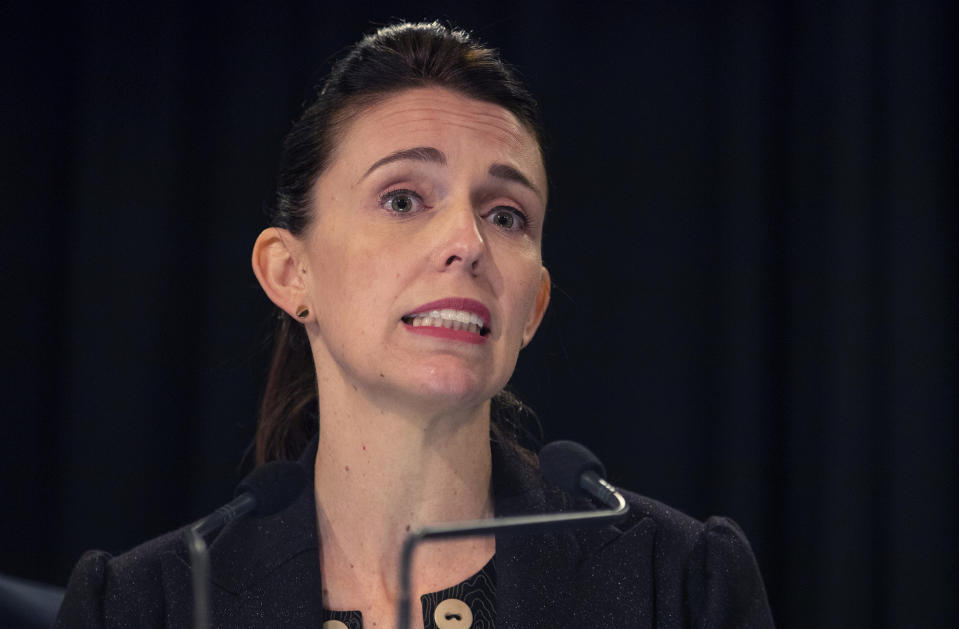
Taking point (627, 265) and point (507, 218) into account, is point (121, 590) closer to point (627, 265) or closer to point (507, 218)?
point (507, 218)

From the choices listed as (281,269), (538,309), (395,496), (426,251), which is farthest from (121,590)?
(538,309)

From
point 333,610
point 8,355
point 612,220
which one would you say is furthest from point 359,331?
point 8,355

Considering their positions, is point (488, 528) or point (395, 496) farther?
point (395, 496)

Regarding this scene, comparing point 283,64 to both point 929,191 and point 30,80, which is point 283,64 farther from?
point 929,191

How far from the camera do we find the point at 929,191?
2.34 meters

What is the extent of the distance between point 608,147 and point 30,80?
1.34m

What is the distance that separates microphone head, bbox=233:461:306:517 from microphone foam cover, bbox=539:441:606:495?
11.1 inches

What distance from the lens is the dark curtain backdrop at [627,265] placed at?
2.32 metres

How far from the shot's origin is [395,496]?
146 cm

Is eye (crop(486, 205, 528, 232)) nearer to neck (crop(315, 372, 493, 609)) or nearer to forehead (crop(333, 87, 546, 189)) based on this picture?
forehead (crop(333, 87, 546, 189))

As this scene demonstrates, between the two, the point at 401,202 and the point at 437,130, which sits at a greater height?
the point at 437,130

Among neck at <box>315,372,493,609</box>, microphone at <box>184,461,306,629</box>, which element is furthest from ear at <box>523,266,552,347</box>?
microphone at <box>184,461,306,629</box>

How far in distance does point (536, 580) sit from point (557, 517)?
0.47 metres

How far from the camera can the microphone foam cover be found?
117cm
